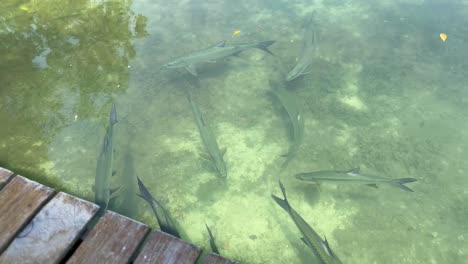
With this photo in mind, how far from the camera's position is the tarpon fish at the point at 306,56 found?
530 centimetres

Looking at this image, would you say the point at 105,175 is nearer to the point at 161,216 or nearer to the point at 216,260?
the point at 161,216

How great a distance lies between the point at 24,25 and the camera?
244 inches

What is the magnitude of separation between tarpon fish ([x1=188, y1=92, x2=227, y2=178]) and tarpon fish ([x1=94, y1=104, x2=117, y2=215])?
1.11 m

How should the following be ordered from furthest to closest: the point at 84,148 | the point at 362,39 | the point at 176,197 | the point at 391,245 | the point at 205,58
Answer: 1. the point at 362,39
2. the point at 205,58
3. the point at 84,148
4. the point at 176,197
5. the point at 391,245

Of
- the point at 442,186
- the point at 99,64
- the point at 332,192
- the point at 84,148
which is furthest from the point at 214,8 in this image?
the point at 442,186

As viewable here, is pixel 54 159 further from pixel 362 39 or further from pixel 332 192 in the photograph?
pixel 362 39

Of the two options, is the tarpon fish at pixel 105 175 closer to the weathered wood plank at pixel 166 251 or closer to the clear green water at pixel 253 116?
the clear green water at pixel 253 116

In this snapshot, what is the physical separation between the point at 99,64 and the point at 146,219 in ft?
9.82

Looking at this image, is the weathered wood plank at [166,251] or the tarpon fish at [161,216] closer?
the weathered wood plank at [166,251]

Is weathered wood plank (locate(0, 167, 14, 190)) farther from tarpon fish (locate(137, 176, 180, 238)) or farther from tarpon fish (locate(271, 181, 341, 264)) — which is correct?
tarpon fish (locate(271, 181, 341, 264))

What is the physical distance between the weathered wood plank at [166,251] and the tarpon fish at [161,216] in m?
0.39

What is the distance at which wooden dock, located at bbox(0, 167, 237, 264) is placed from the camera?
2.90m

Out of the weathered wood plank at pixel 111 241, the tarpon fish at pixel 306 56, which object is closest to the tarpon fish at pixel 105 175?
the weathered wood plank at pixel 111 241

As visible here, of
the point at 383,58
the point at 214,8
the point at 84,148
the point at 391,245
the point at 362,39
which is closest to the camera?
the point at 391,245
